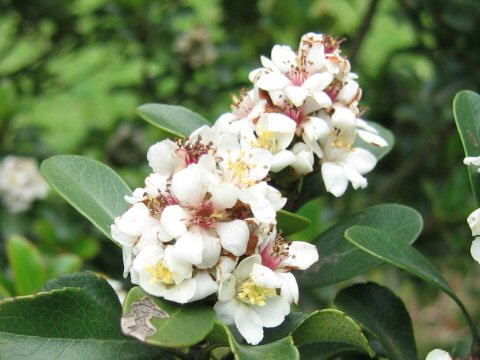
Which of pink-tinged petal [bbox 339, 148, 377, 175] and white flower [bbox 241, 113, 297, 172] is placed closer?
white flower [bbox 241, 113, 297, 172]

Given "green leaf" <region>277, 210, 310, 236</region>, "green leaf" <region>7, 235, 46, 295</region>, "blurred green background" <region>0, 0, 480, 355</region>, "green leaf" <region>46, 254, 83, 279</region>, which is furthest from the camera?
"blurred green background" <region>0, 0, 480, 355</region>

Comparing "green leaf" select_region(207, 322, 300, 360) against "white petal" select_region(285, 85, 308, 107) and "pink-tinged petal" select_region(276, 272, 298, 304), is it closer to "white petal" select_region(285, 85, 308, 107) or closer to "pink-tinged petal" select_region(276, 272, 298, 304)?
"pink-tinged petal" select_region(276, 272, 298, 304)

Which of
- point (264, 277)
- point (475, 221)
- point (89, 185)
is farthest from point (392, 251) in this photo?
point (89, 185)

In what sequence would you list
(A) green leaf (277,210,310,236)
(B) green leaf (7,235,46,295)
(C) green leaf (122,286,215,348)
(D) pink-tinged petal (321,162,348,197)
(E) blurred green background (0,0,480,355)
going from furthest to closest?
(E) blurred green background (0,0,480,355)
(B) green leaf (7,235,46,295)
(D) pink-tinged petal (321,162,348,197)
(A) green leaf (277,210,310,236)
(C) green leaf (122,286,215,348)

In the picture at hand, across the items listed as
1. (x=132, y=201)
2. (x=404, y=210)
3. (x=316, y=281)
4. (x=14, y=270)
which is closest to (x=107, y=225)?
(x=132, y=201)

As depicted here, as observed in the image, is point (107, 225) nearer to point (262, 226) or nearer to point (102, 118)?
point (262, 226)

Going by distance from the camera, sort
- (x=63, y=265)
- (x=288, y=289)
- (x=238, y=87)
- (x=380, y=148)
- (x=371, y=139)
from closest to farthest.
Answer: (x=288, y=289)
(x=371, y=139)
(x=380, y=148)
(x=63, y=265)
(x=238, y=87)

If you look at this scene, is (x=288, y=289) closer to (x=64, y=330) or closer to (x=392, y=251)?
(x=392, y=251)

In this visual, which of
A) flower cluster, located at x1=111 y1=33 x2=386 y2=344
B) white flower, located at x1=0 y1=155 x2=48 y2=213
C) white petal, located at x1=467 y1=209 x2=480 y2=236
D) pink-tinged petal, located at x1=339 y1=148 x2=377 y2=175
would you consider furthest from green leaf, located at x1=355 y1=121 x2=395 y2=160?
white flower, located at x1=0 y1=155 x2=48 y2=213
